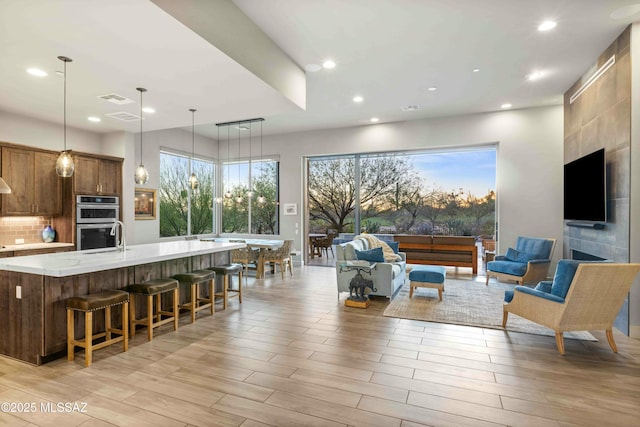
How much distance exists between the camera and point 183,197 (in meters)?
8.89

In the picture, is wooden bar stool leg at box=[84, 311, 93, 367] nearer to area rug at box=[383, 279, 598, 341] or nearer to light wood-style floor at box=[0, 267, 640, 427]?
light wood-style floor at box=[0, 267, 640, 427]

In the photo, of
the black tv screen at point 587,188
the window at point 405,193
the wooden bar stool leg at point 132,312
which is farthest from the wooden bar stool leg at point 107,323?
the window at point 405,193

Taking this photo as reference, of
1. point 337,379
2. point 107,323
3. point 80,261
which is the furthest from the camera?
point 107,323

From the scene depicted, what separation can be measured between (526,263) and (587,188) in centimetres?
176

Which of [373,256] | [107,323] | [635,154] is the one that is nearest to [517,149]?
[635,154]

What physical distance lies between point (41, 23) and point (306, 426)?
3838mm

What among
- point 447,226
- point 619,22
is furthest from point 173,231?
point 619,22

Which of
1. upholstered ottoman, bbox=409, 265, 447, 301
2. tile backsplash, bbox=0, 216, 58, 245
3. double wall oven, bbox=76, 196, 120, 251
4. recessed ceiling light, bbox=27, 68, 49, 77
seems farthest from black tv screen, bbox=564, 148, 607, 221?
tile backsplash, bbox=0, 216, 58, 245

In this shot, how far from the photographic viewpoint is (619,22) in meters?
3.75

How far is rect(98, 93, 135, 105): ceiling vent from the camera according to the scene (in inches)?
179

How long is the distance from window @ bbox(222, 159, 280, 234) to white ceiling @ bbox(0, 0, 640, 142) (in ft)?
12.1

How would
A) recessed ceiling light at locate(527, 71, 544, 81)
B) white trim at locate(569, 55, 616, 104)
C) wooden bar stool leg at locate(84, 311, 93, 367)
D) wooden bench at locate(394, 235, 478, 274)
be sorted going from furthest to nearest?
1. wooden bench at locate(394, 235, 478, 274)
2. recessed ceiling light at locate(527, 71, 544, 81)
3. white trim at locate(569, 55, 616, 104)
4. wooden bar stool leg at locate(84, 311, 93, 367)

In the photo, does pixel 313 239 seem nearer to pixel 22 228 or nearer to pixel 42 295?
pixel 22 228

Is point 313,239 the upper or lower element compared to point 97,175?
lower
